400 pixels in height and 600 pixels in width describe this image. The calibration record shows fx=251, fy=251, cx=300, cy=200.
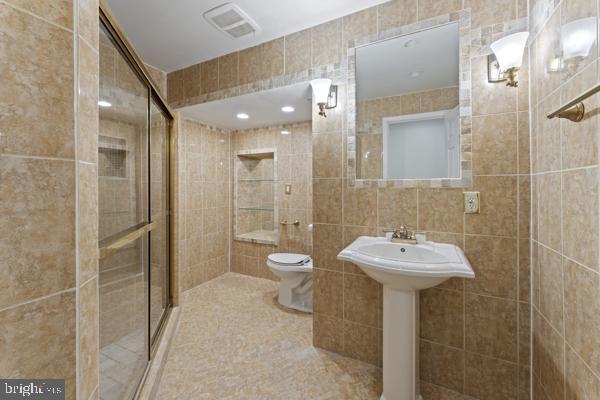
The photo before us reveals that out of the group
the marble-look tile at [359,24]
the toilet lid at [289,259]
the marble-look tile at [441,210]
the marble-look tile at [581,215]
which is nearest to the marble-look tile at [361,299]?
the marble-look tile at [441,210]

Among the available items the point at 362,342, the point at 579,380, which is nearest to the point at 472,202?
the point at 579,380

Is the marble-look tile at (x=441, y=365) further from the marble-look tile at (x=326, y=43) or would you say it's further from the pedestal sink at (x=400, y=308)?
the marble-look tile at (x=326, y=43)

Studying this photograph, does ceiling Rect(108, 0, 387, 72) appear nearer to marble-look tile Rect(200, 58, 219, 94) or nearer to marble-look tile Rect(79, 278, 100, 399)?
marble-look tile Rect(200, 58, 219, 94)

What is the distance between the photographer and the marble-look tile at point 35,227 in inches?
20.6

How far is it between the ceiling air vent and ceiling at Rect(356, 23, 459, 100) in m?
0.86

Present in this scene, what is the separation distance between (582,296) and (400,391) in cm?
96

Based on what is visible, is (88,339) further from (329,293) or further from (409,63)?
(409,63)

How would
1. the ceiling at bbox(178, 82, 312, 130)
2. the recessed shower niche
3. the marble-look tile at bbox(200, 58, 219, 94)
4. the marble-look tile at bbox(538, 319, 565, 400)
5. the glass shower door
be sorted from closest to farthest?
1. the marble-look tile at bbox(538, 319, 565, 400)
2. the glass shower door
3. the ceiling at bbox(178, 82, 312, 130)
4. the marble-look tile at bbox(200, 58, 219, 94)
5. the recessed shower niche

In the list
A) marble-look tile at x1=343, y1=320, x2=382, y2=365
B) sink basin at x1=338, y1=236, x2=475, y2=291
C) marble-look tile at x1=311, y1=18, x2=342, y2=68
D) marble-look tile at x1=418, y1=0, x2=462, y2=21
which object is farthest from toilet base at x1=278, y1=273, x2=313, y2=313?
marble-look tile at x1=418, y1=0, x2=462, y2=21

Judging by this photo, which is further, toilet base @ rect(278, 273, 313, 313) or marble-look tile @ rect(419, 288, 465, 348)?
toilet base @ rect(278, 273, 313, 313)

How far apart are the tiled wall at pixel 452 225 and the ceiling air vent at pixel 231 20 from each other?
0.36 m

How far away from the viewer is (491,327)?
144 cm

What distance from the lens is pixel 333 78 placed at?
187 cm

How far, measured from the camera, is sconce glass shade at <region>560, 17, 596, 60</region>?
839mm
